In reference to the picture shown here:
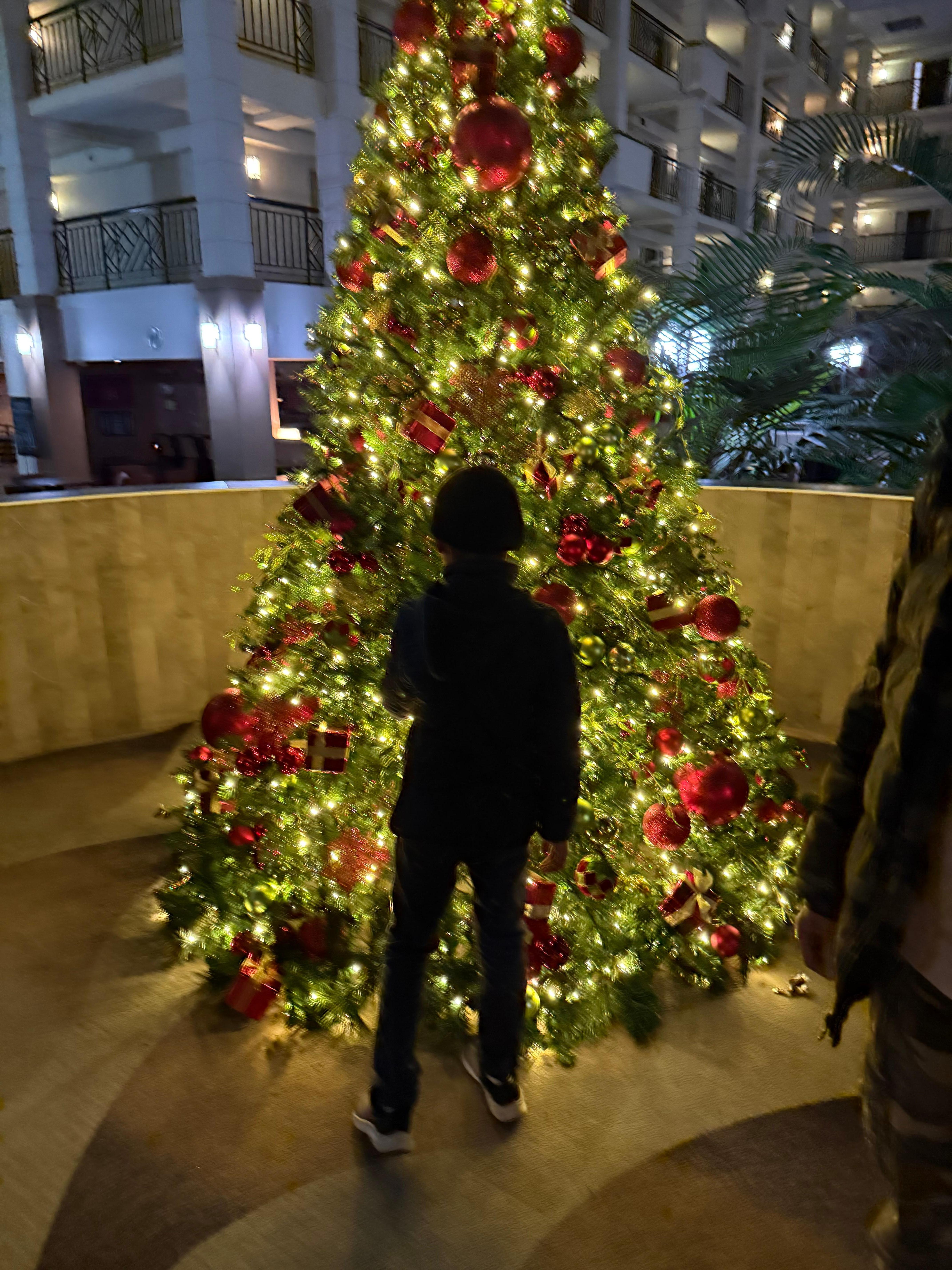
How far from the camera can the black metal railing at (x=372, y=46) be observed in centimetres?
1088

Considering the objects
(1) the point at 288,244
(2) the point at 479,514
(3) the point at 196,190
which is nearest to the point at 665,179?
(1) the point at 288,244

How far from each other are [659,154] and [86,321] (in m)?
11.6

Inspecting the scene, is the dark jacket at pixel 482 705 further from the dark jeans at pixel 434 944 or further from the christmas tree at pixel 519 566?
the christmas tree at pixel 519 566

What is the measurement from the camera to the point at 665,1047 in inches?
88.6

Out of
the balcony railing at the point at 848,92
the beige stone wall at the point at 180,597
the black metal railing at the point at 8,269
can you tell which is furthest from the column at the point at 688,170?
the beige stone wall at the point at 180,597

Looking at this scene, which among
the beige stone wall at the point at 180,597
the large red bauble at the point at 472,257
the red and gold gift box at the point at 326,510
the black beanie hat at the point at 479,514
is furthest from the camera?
the beige stone wall at the point at 180,597

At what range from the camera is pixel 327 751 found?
7.30ft

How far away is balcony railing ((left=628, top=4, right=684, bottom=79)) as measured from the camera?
48.0 feet

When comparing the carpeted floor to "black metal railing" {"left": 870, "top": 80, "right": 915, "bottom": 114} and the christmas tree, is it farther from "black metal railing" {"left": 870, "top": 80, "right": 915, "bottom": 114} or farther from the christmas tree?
"black metal railing" {"left": 870, "top": 80, "right": 915, "bottom": 114}

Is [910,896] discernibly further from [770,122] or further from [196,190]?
[770,122]

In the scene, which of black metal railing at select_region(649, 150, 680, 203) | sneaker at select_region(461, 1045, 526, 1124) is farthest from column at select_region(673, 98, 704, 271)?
sneaker at select_region(461, 1045, 526, 1124)

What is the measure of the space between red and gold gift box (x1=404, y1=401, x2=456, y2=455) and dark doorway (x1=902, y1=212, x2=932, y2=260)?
24.2 m

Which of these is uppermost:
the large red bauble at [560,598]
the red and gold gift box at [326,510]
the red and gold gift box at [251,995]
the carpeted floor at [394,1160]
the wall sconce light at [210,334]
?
the wall sconce light at [210,334]

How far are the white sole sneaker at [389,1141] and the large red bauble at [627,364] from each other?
2097mm
